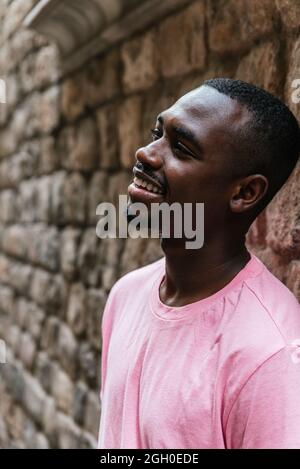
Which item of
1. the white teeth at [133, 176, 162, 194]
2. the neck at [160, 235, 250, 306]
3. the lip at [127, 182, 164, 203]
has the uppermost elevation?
the white teeth at [133, 176, 162, 194]

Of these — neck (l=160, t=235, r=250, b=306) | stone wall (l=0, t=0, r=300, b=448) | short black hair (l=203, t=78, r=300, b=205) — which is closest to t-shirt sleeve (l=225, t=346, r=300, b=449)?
neck (l=160, t=235, r=250, b=306)

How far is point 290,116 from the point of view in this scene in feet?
4.56

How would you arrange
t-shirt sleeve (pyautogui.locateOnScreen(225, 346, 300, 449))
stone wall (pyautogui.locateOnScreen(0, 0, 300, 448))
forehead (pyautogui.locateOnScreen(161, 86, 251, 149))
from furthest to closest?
stone wall (pyautogui.locateOnScreen(0, 0, 300, 448)), forehead (pyautogui.locateOnScreen(161, 86, 251, 149)), t-shirt sleeve (pyautogui.locateOnScreen(225, 346, 300, 449))

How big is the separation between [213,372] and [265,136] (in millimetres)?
477

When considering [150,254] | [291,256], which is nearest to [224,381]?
[291,256]

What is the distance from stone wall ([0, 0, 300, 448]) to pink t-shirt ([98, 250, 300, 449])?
366mm

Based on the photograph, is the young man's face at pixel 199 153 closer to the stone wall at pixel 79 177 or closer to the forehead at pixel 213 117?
the forehead at pixel 213 117

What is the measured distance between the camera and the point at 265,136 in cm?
133

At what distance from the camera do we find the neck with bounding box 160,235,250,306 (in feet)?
4.60

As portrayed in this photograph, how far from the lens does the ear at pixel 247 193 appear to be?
4.43ft

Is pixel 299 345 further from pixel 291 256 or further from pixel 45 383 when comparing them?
pixel 45 383

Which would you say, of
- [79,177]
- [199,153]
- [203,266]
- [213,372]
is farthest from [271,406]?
[79,177]

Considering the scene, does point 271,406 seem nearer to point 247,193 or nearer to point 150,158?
point 247,193

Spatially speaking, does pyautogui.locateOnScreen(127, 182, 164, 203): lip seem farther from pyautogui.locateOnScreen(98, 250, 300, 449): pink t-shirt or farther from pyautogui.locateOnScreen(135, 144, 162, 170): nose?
pyautogui.locateOnScreen(98, 250, 300, 449): pink t-shirt
